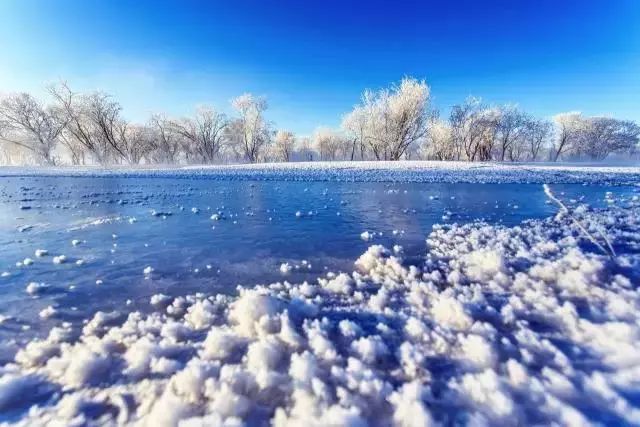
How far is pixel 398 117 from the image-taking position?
1780 inches

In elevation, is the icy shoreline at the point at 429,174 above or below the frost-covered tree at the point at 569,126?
below

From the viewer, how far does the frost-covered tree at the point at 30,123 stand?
41.9 m

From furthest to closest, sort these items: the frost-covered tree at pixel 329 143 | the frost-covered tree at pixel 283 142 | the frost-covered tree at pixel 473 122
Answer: the frost-covered tree at pixel 329 143, the frost-covered tree at pixel 283 142, the frost-covered tree at pixel 473 122

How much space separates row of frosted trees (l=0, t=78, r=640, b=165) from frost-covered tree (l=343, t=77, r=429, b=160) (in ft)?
0.47

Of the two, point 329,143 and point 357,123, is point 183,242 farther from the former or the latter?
point 329,143

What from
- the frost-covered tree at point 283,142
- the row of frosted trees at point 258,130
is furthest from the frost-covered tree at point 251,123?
the frost-covered tree at point 283,142

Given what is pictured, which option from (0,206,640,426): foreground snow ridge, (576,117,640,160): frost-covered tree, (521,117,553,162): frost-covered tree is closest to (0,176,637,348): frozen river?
(0,206,640,426): foreground snow ridge

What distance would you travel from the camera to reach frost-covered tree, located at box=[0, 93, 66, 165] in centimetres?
4192

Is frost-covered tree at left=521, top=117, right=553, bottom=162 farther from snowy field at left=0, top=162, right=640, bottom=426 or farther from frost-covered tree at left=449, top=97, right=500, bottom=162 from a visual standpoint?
snowy field at left=0, top=162, right=640, bottom=426

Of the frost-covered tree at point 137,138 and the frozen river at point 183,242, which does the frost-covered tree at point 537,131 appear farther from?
the frost-covered tree at point 137,138

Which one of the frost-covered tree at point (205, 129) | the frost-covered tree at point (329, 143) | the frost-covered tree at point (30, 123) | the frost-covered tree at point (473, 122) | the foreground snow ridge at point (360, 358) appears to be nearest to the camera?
the foreground snow ridge at point (360, 358)

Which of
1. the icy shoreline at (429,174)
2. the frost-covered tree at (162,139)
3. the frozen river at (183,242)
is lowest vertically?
the frozen river at (183,242)

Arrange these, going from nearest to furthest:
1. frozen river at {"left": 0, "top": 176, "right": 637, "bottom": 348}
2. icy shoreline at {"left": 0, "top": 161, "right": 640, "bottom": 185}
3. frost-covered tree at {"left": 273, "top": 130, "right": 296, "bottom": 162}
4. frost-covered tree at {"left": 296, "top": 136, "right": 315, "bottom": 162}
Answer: frozen river at {"left": 0, "top": 176, "right": 637, "bottom": 348}, icy shoreline at {"left": 0, "top": 161, "right": 640, "bottom": 185}, frost-covered tree at {"left": 273, "top": 130, "right": 296, "bottom": 162}, frost-covered tree at {"left": 296, "top": 136, "right": 315, "bottom": 162}

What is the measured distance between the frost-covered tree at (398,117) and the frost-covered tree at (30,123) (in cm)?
4731
